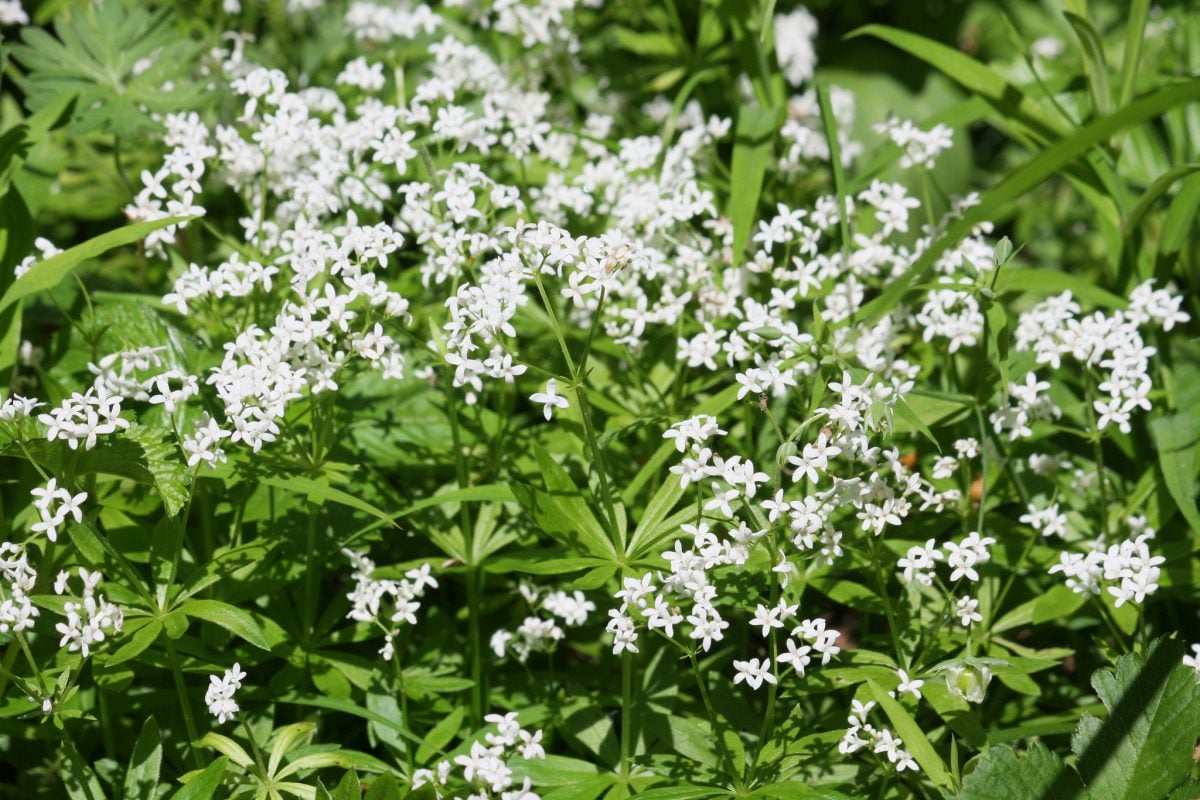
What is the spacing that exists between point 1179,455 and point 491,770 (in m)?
2.08

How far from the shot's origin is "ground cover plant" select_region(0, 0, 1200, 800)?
8.71 feet

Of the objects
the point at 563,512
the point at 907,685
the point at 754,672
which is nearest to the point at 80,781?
the point at 563,512

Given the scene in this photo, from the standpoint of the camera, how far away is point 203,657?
294 centimetres

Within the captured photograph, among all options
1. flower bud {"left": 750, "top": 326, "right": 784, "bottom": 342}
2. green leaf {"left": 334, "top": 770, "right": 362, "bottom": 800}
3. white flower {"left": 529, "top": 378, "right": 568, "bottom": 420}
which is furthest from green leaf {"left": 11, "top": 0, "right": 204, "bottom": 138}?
green leaf {"left": 334, "top": 770, "right": 362, "bottom": 800}

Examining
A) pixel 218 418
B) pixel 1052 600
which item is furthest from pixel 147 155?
pixel 1052 600

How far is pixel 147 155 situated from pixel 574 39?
1.75 m

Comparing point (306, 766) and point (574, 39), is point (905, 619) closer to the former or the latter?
point (306, 766)

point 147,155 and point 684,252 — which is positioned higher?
point 147,155

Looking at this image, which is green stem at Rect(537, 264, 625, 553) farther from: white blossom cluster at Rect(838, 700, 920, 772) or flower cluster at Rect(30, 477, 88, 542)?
flower cluster at Rect(30, 477, 88, 542)

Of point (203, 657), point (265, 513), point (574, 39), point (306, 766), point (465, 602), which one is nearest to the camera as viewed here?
point (306, 766)

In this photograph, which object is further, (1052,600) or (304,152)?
(304,152)

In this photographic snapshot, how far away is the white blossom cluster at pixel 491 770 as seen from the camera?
99.8 inches

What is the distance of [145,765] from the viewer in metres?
2.76

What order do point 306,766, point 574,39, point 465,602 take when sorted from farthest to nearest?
point 574,39
point 465,602
point 306,766
